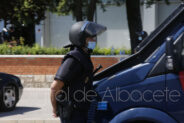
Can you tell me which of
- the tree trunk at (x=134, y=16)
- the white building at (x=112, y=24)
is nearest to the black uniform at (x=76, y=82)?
the tree trunk at (x=134, y=16)

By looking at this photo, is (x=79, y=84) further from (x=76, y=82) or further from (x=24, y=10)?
(x=24, y=10)

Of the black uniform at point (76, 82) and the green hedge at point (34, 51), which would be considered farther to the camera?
the green hedge at point (34, 51)

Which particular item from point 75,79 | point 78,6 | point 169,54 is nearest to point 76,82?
point 75,79

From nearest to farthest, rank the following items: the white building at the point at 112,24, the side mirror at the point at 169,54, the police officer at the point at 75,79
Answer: the police officer at the point at 75,79
the side mirror at the point at 169,54
the white building at the point at 112,24

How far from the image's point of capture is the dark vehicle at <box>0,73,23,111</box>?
954cm

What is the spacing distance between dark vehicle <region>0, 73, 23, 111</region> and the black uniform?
5.42m

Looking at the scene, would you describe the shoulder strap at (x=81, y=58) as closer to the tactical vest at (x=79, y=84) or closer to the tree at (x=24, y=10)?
the tactical vest at (x=79, y=84)

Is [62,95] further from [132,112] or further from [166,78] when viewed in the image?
[166,78]

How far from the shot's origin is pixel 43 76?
14219 millimetres

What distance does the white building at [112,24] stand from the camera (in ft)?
75.6

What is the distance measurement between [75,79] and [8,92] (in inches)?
224

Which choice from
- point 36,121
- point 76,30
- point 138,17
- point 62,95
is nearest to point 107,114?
point 62,95

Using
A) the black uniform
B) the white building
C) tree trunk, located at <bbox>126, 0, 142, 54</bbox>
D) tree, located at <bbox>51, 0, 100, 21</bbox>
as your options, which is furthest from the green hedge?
the black uniform

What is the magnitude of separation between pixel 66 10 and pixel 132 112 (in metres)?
12.8
